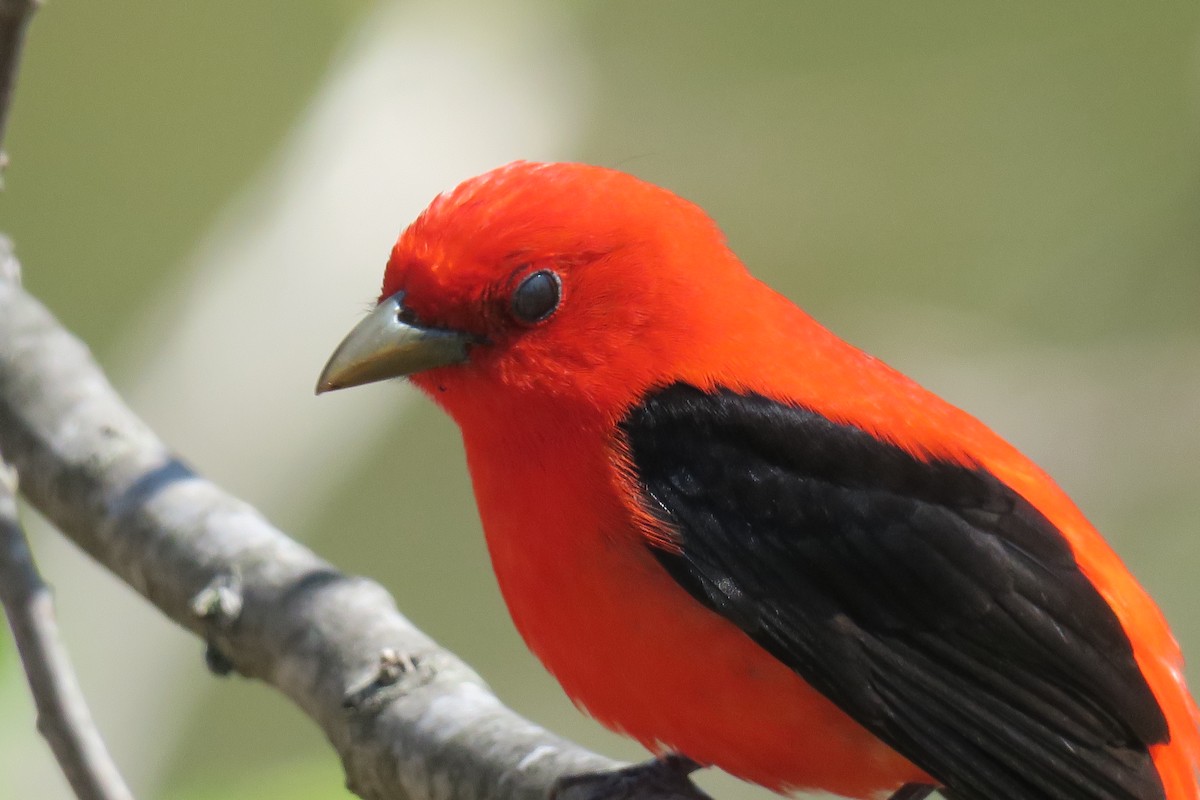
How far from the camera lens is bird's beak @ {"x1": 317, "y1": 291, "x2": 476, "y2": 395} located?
211 cm

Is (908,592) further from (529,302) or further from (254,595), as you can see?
(254,595)

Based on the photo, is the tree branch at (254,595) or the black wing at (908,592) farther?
the tree branch at (254,595)

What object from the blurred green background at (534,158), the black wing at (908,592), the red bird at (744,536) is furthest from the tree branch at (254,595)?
the blurred green background at (534,158)

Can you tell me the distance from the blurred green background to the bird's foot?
289cm

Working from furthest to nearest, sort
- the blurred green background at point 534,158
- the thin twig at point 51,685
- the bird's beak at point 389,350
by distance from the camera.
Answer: the blurred green background at point 534,158 < the bird's beak at point 389,350 < the thin twig at point 51,685

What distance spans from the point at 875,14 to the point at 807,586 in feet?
12.4

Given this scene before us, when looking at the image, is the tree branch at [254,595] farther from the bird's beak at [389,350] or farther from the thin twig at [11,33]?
the thin twig at [11,33]

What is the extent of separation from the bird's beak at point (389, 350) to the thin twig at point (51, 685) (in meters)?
0.53

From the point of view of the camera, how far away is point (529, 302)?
84.6 inches

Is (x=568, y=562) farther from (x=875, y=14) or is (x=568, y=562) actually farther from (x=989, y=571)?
(x=875, y=14)

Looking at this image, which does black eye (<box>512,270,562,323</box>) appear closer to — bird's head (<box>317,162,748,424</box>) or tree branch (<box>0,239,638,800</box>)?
bird's head (<box>317,162,748,424</box>)

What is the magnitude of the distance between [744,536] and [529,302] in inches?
19.0

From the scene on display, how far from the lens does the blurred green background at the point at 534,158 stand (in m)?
4.99

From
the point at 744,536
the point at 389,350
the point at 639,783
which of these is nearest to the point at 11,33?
the point at 389,350
